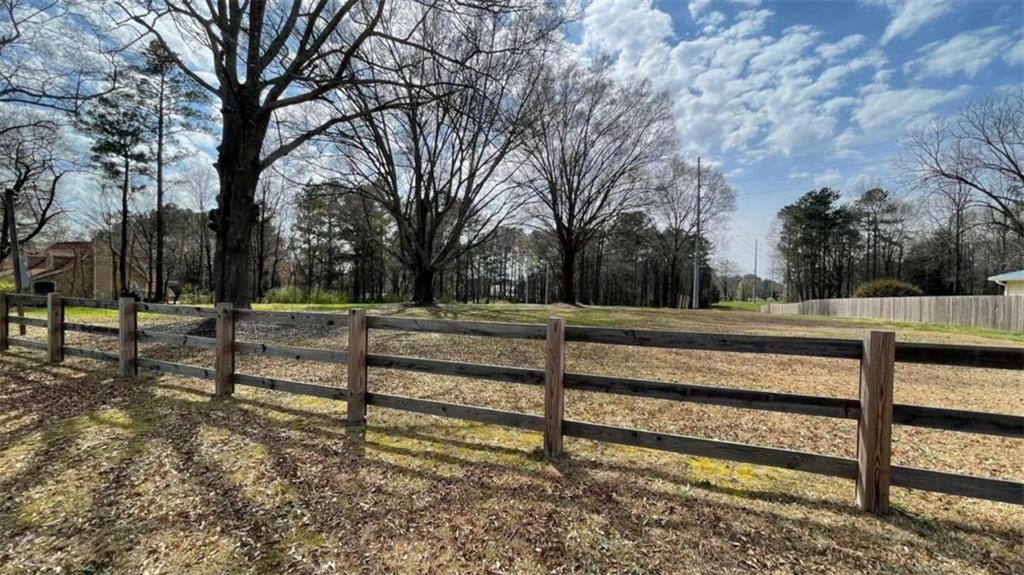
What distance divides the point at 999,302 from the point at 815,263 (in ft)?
103

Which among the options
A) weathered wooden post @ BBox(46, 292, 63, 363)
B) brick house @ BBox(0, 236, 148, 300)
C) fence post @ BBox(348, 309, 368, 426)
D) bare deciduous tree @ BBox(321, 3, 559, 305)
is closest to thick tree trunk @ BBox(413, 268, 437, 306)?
bare deciduous tree @ BBox(321, 3, 559, 305)

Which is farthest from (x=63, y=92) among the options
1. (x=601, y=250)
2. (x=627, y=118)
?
(x=601, y=250)

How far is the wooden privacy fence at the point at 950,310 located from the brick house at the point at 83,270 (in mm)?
48567

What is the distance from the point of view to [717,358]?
26.6ft

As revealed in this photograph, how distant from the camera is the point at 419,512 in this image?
2779 mm

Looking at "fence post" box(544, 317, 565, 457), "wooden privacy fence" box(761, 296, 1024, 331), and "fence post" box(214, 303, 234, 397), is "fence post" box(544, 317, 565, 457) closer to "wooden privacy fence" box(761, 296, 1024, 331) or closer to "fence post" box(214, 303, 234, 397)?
"fence post" box(214, 303, 234, 397)

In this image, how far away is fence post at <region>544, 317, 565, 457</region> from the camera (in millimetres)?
3496

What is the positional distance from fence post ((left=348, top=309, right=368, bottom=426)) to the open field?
0.75 feet

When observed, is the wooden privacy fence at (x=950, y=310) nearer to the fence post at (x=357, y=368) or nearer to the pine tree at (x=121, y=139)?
the fence post at (x=357, y=368)

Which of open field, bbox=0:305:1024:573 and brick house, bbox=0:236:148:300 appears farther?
brick house, bbox=0:236:148:300

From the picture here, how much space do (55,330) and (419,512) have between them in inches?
302

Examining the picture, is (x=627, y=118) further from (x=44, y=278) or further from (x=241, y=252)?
(x=44, y=278)

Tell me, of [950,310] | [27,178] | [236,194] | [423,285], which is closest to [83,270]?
[27,178]

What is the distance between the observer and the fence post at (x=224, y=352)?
16.6 feet
